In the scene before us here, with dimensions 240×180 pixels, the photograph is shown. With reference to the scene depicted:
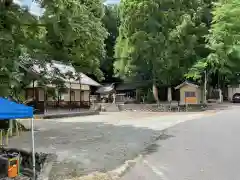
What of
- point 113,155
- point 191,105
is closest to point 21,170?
point 113,155

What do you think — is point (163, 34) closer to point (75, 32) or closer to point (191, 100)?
point (191, 100)

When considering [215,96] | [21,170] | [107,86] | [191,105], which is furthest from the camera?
[107,86]

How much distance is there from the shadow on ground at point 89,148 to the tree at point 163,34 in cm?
2426

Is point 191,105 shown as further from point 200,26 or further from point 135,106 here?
point 200,26

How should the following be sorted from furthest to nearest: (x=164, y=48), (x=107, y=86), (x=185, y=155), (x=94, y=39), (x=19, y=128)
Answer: (x=107, y=86), (x=164, y=48), (x=19, y=128), (x=94, y=39), (x=185, y=155)

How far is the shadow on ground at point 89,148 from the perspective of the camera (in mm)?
10172

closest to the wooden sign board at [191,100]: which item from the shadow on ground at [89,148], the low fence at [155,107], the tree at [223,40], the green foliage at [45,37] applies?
the low fence at [155,107]

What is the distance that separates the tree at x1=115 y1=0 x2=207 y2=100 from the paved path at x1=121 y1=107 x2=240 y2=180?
84.1 ft

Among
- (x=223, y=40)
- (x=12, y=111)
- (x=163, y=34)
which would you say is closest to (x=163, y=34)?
(x=163, y=34)

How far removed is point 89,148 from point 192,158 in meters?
3.97

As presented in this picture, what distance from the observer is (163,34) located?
43656mm

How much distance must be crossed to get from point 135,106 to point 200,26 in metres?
11.9

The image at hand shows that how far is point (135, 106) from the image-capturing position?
44844 millimetres

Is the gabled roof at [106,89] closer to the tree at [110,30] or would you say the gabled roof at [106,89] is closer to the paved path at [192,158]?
the tree at [110,30]
